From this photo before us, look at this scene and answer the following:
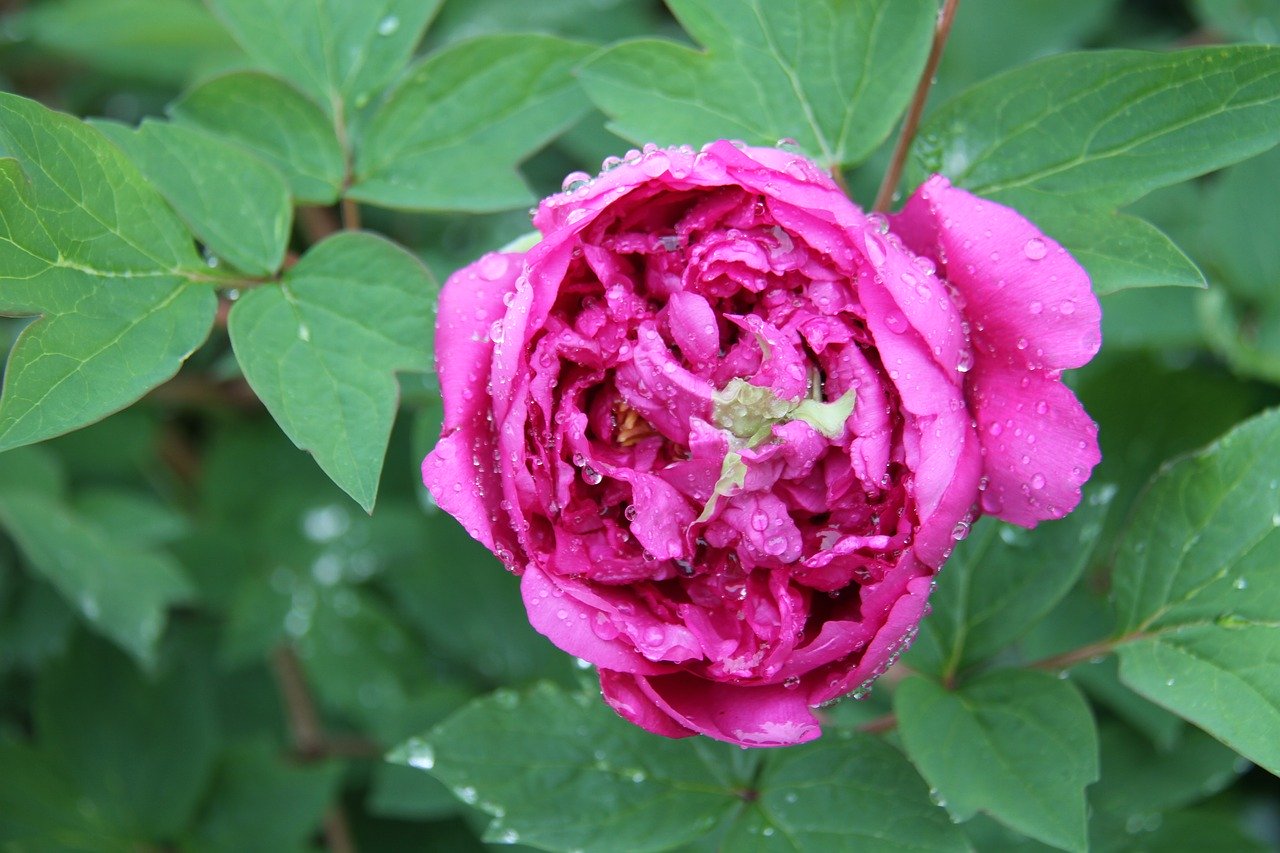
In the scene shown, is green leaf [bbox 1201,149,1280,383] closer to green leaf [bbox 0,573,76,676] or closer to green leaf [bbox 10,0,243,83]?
green leaf [bbox 10,0,243,83]

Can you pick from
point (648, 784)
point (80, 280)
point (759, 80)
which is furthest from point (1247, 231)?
point (80, 280)

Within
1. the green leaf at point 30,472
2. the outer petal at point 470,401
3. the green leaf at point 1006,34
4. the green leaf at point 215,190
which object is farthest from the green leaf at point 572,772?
the green leaf at point 1006,34

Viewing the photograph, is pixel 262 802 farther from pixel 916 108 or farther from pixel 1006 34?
pixel 1006 34

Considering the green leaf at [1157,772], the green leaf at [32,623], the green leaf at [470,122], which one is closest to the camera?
the green leaf at [470,122]

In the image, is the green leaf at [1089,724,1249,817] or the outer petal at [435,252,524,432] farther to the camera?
the green leaf at [1089,724,1249,817]

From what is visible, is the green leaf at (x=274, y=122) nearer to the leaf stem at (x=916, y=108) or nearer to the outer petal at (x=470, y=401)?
the outer petal at (x=470, y=401)

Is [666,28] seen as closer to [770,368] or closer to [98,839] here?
[770,368]

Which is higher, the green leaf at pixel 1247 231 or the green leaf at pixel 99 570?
the green leaf at pixel 1247 231

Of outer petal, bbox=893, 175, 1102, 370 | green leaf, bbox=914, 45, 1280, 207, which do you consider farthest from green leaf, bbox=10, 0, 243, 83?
outer petal, bbox=893, 175, 1102, 370
